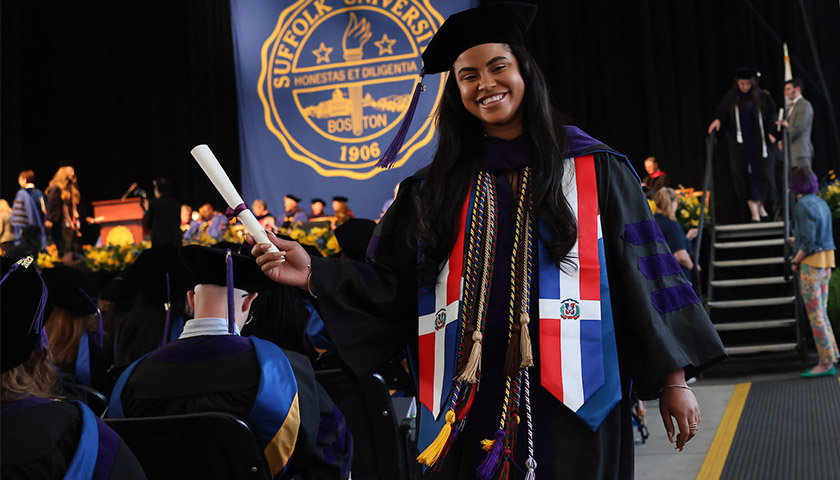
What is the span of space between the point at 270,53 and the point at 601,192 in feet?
43.6

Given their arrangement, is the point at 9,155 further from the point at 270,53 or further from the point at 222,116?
the point at 270,53

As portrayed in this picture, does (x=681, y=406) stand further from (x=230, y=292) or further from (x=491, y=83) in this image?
(x=230, y=292)

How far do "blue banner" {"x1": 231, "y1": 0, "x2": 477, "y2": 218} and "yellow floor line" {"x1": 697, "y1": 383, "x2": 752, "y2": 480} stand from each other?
28.1 feet

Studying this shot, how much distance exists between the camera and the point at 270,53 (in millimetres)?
14430

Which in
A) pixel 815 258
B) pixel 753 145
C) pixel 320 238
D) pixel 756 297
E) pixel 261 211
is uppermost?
pixel 753 145

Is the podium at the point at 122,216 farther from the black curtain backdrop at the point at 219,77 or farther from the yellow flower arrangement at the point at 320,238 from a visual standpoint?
the yellow flower arrangement at the point at 320,238

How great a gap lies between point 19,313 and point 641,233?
1256mm

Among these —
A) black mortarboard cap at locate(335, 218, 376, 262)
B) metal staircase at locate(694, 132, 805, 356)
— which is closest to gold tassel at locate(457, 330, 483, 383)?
black mortarboard cap at locate(335, 218, 376, 262)

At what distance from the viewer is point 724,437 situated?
5082mm

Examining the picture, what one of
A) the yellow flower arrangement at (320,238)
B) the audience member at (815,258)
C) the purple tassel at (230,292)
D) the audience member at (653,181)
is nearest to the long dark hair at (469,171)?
the purple tassel at (230,292)

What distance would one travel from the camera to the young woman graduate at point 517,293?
5.58 feet

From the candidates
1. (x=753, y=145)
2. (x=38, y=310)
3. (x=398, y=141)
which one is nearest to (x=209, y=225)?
(x=753, y=145)

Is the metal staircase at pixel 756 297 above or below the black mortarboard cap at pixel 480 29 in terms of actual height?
below

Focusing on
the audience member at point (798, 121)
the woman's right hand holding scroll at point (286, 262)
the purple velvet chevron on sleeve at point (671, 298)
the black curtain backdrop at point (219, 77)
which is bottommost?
the purple velvet chevron on sleeve at point (671, 298)
